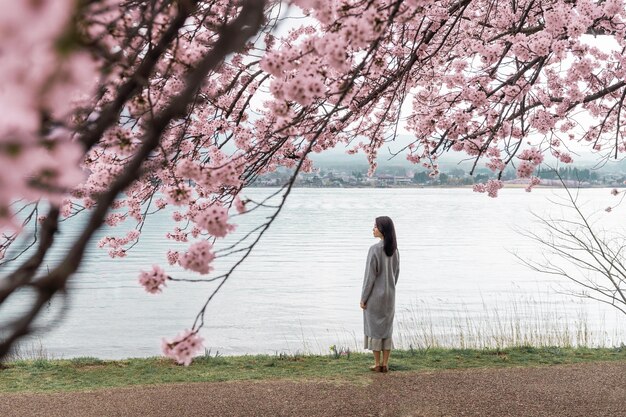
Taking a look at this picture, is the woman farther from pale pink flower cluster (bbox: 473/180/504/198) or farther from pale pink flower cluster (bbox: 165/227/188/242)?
pale pink flower cluster (bbox: 165/227/188/242)

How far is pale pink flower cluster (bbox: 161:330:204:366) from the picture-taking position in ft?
7.25

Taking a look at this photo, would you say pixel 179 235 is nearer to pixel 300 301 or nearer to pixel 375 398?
pixel 375 398

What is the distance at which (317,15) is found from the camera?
2748 mm

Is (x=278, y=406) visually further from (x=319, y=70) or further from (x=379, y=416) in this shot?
(x=319, y=70)

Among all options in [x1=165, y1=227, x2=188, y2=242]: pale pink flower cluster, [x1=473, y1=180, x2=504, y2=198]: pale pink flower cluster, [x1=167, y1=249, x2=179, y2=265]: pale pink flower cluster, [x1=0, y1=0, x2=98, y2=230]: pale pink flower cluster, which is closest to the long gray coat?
[x1=473, y1=180, x2=504, y2=198]: pale pink flower cluster

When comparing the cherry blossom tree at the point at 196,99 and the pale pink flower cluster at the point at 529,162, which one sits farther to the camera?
the pale pink flower cluster at the point at 529,162

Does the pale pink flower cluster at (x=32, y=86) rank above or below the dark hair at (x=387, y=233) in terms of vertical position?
above

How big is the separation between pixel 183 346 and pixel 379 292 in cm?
474

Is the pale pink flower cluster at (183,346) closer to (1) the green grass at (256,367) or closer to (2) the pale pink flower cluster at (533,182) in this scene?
(1) the green grass at (256,367)

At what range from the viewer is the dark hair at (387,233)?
6641 mm

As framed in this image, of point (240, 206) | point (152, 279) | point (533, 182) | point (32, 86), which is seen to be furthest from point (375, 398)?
point (32, 86)

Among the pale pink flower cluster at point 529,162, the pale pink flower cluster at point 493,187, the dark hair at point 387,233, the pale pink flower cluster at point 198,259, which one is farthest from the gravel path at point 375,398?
the pale pink flower cluster at point 198,259

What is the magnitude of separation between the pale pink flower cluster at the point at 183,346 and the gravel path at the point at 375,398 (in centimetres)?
341

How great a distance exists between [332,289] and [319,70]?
62.6 feet
